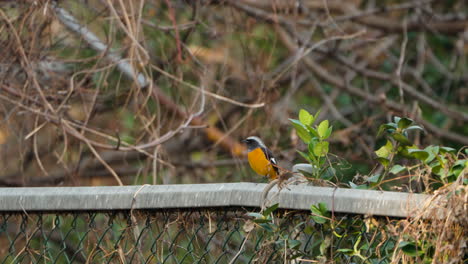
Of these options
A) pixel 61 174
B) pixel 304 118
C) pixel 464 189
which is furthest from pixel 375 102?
pixel 464 189

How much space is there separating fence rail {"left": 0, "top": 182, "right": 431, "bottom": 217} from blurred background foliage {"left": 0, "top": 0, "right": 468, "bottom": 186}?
1.74 metres

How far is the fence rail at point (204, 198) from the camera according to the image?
6.77 feet

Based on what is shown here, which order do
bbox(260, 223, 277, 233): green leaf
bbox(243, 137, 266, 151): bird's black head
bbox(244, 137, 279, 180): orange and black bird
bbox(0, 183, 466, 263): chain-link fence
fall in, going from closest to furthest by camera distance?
bbox(0, 183, 466, 263): chain-link fence → bbox(260, 223, 277, 233): green leaf → bbox(244, 137, 279, 180): orange and black bird → bbox(243, 137, 266, 151): bird's black head

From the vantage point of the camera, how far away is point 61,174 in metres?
6.47

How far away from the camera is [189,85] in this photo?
16.3ft

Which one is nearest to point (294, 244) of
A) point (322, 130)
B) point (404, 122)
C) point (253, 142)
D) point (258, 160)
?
point (322, 130)

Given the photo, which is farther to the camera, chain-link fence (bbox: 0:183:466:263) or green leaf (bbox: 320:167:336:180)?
green leaf (bbox: 320:167:336:180)

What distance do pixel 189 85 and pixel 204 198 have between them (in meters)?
2.69

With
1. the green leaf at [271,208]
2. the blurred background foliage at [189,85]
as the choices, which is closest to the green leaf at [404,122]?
the green leaf at [271,208]

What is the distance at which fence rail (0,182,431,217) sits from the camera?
2.06 meters

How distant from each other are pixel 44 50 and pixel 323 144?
3.32 metres

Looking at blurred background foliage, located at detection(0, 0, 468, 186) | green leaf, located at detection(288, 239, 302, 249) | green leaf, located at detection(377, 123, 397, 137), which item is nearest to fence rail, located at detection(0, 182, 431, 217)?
green leaf, located at detection(288, 239, 302, 249)

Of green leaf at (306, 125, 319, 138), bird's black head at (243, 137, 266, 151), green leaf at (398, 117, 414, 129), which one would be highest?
green leaf at (398, 117, 414, 129)

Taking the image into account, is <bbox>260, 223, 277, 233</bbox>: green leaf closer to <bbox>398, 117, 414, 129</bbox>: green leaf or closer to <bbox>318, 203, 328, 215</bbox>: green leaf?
<bbox>318, 203, 328, 215</bbox>: green leaf
